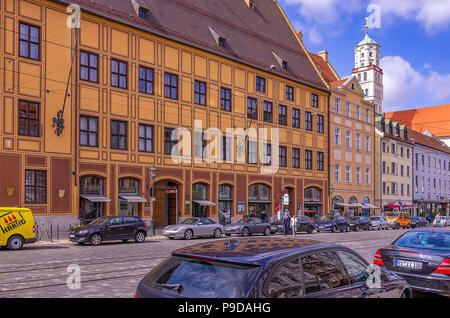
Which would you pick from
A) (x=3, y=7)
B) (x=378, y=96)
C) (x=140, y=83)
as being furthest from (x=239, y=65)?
(x=378, y=96)

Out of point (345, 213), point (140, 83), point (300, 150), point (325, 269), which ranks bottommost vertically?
point (345, 213)

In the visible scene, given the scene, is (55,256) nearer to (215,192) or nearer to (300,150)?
(215,192)

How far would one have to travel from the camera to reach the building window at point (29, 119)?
26688 mm

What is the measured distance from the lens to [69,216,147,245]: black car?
71.8 ft

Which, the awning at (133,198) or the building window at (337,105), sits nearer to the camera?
the awning at (133,198)

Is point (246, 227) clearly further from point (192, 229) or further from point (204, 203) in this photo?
point (204, 203)

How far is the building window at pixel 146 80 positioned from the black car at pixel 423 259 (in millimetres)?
26046

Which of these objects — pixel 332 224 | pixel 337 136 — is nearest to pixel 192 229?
pixel 332 224

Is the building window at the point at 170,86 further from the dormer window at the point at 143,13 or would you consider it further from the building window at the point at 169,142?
the dormer window at the point at 143,13

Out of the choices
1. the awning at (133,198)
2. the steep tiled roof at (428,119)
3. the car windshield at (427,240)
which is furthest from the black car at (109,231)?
the steep tiled roof at (428,119)

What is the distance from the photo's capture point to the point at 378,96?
116000mm

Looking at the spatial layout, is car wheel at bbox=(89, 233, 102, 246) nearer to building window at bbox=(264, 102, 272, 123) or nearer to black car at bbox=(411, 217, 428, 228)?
building window at bbox=(264, 102, 272, 123)
